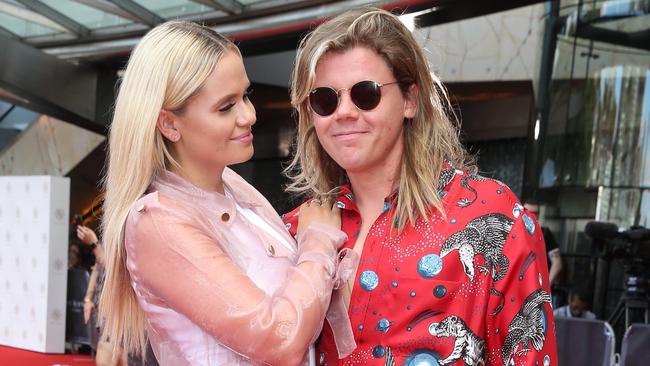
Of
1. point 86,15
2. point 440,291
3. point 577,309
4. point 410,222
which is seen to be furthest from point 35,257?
point 440,291

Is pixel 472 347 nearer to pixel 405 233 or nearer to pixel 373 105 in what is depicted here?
pixel 405 233

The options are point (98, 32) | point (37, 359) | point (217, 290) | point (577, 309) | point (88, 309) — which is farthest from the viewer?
point (98, 32)

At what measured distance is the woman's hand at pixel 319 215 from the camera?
205 cm

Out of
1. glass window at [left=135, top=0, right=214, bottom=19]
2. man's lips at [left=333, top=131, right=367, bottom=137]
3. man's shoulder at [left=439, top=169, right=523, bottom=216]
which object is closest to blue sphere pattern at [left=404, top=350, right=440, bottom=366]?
man's shoulder at [left=439, top=169, right=523, bottom=216]

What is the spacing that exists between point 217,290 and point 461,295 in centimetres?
58

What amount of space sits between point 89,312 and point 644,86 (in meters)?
6.80

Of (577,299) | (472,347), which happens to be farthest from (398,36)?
(577,299)

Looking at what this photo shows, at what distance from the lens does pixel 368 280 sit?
188cm

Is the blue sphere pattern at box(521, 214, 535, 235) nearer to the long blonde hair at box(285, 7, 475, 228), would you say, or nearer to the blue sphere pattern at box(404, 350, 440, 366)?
the long blonde hair at box(285, 7, 475, 228)

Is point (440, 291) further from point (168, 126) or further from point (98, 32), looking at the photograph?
point (98, 32)

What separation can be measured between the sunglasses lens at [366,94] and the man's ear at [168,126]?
0.46m

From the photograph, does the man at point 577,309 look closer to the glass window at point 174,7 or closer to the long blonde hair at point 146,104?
the glass window at point 174,7

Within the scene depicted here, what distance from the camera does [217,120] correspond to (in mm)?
1769

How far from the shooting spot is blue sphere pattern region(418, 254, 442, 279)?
1826mm
